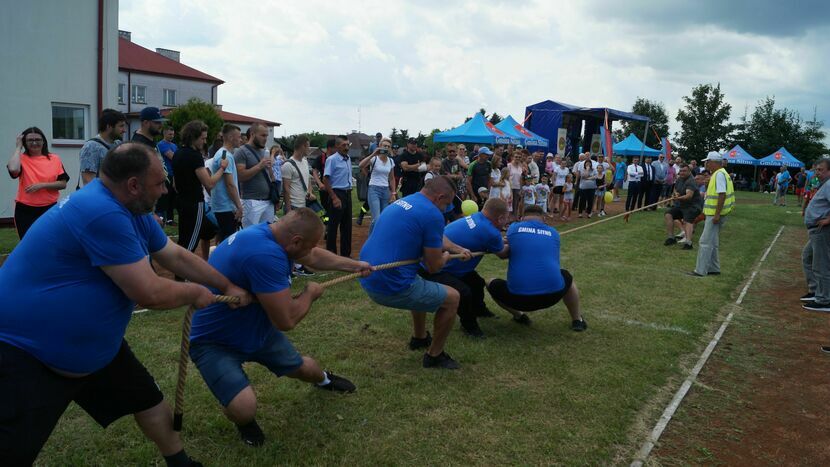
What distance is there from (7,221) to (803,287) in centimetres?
1608

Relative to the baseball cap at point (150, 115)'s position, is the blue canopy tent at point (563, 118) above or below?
A: above

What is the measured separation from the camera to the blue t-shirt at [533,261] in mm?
5875

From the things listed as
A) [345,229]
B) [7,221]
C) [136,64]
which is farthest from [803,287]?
[136,64]

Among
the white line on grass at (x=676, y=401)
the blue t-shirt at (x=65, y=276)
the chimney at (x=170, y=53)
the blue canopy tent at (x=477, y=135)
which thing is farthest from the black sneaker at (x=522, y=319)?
the chimney at (x=170, y=53)

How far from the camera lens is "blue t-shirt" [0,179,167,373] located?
2475 mm

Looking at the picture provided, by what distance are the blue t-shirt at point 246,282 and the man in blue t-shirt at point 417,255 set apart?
1.35 meters

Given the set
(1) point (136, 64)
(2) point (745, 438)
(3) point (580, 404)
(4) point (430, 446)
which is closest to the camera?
(4) point (430, 446)

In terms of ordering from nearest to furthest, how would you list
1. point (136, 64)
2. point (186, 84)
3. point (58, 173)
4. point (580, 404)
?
1. point (580, 404)
2. point (58, 173)
3. point (136, 64)
4. point (186, 84)

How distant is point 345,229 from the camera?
9.12 metres

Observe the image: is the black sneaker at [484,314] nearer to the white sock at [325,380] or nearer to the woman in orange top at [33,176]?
the white sock at [325,380]

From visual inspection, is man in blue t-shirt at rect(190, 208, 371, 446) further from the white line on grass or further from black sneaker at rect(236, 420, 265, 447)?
the white line on grass

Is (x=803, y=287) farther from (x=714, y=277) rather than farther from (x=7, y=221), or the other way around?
(x=7, y=221)

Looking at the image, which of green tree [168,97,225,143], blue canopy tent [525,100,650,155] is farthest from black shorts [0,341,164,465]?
green tree [168,97,225,143]

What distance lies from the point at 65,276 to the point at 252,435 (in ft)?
5.62
